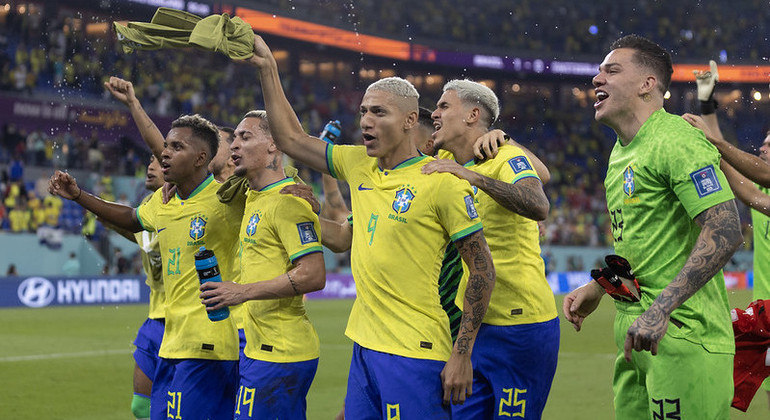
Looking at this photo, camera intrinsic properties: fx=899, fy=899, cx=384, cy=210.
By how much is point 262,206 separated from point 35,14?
95.7ft

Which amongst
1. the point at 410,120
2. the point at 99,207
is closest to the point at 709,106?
the point at 410,120

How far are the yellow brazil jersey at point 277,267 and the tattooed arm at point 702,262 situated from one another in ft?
7.00

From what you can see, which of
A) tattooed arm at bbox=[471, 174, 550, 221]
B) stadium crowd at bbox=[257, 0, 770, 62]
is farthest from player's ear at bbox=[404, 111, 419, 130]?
stadium crowd at bbox=[257, 0, 770, 62]

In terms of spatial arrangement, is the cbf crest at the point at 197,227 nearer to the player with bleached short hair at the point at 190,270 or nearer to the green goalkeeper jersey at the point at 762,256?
the player with bleached short hair at the point at 190,270

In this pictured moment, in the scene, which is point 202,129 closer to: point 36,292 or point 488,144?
point 488,144

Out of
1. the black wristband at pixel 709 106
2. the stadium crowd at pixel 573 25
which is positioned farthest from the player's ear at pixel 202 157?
the stadium crowd at pixel 573 25

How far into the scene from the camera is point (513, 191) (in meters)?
4.68

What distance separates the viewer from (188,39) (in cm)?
441

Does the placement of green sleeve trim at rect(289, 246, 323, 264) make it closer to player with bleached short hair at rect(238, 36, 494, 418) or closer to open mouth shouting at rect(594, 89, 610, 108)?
player with bleached short hair at rect(238, 36, 494, 418)

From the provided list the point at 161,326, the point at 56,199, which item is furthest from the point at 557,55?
the point at 161,326

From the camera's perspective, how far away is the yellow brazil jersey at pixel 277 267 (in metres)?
5.13

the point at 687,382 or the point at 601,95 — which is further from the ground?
the point at 601,95

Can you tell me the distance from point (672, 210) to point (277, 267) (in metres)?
2.33

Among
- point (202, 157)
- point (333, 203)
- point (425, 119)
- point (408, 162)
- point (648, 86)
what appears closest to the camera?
point (648, 86)
